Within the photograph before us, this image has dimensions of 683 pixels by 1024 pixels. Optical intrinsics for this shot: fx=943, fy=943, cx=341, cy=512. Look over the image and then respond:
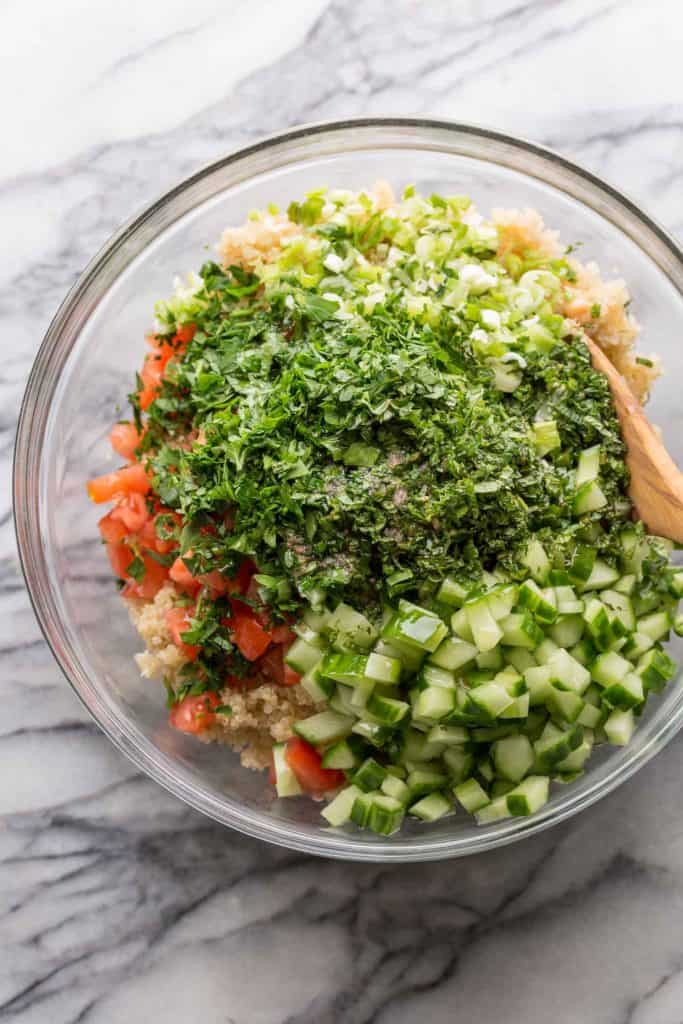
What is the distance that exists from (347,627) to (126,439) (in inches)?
30.8

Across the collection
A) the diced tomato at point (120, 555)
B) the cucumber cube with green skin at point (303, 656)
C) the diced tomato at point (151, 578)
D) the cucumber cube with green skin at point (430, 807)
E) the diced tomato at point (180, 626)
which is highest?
the diced tomato at point (120, 555)

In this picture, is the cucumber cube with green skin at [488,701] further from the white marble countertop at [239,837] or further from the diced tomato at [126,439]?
the diced tomato at [126,439]

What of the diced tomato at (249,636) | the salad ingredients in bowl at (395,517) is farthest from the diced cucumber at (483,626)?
the diced tomato at (249,636)

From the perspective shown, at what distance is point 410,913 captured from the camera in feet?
7.82

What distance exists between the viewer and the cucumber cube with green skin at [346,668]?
1879 mm

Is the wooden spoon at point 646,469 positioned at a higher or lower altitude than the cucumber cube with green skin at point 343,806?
higher

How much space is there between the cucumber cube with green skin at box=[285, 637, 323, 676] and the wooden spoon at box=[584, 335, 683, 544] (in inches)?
30.9

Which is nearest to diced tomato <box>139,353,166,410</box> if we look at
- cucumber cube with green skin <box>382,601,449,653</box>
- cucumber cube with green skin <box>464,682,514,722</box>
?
cucumber cube with green skin <box>382,601,449,653</box>

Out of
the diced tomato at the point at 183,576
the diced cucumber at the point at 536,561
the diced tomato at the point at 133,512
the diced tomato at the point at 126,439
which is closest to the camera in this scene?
the diced cucumber at the point at 536,561

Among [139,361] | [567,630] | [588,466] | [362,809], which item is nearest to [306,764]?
Result: [362,809]

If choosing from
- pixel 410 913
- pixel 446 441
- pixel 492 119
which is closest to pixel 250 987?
pixel 410 913

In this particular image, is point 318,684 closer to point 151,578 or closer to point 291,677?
point 291,677

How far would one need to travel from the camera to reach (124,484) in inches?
86.7

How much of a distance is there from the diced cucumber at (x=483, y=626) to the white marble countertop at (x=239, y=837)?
0.81 metres
